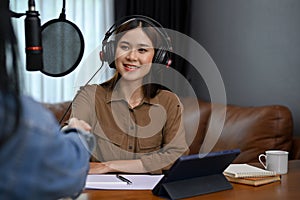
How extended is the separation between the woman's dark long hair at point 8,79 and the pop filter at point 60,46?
865mm

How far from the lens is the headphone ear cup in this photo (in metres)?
2.06

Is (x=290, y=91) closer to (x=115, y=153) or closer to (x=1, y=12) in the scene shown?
(x=115, y=153)

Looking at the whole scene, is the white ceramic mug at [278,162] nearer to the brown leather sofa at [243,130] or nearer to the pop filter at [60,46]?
the pop filter at [60,46]

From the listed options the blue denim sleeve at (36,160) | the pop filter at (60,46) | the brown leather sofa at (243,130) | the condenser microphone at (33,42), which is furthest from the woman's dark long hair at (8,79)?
the brown leather sofa at (243,130)

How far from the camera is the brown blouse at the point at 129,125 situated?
209cm

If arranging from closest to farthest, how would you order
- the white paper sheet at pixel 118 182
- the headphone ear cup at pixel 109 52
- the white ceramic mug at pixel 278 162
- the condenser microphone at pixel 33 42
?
the condenser microphone at pixel 33 42, the white paper sheet at pixel 118 182, the white ceramic mug at pixel 278 162, the headphone ear cup at pixel 109 52

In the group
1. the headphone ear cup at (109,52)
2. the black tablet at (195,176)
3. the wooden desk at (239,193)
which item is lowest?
the wooden desk at (239,193)

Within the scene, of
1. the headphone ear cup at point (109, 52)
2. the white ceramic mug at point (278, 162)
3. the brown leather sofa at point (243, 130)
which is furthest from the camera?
the brown leather sofa at point (243, 130)

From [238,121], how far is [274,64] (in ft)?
1.45

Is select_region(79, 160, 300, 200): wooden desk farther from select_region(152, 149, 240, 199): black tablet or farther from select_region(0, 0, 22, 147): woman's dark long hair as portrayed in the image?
select_region(0, 0, 22, 147): woman's dark long hair

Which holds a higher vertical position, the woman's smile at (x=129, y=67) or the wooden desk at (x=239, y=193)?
the woman's smile at (x=129, y=67)

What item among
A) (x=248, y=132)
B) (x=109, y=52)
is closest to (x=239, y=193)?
(x=109, y=52)

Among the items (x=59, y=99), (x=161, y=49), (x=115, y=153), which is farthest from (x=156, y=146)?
(x=59, y=99)

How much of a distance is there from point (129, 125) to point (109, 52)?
0.30m
